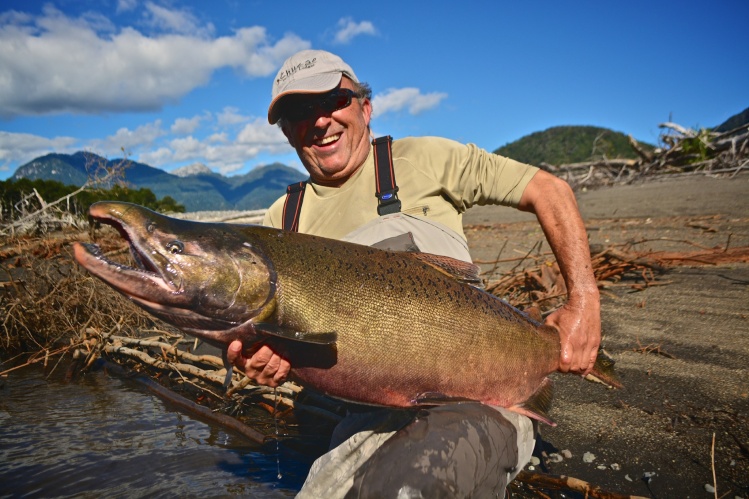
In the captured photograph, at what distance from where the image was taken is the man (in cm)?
215

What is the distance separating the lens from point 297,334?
83.6 inches

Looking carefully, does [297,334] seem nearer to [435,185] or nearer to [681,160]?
[435,185]

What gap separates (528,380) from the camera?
256cm

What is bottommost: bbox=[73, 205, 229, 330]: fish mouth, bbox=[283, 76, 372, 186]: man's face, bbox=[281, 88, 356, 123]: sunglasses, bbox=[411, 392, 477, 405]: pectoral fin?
bbox=[411, 392, 477, 405]: pectoral fin

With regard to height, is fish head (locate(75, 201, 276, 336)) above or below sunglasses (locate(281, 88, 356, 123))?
below

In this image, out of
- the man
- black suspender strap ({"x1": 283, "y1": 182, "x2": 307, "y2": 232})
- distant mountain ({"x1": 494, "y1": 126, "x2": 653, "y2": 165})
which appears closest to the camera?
the man

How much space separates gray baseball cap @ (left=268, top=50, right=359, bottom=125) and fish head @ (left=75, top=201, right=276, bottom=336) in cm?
157

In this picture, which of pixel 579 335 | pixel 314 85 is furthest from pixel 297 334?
pixel 314 85

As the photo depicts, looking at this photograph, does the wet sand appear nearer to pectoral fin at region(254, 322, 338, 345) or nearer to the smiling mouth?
pectoral fin at region(254, 322, 338, 345)

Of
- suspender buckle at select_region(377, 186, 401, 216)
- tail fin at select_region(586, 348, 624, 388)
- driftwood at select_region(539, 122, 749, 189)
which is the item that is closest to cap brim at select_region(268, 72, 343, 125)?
suspender buckle at select_region(377, 186, 401, 216)

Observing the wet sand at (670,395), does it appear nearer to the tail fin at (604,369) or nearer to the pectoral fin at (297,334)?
the tail fin at (604,369)

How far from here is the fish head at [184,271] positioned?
1.92 m

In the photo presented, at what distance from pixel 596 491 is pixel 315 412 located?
1.93 meters

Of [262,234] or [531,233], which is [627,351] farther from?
[531,233]
